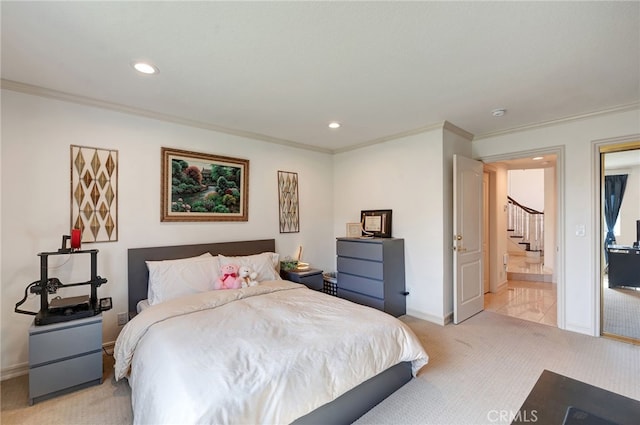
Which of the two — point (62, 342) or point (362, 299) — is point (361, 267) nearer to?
point (362, 299)

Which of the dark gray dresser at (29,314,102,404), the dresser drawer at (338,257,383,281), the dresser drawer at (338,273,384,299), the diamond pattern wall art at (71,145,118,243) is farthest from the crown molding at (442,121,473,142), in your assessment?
the dark gray dresser at (29,314,102,404)

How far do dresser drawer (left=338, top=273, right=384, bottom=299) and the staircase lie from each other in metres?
4.05

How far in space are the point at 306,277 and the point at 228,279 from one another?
1.12 metres

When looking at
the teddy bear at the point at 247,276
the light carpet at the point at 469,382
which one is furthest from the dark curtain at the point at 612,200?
the teddy bear at the point at 247,276

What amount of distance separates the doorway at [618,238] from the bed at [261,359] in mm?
2530

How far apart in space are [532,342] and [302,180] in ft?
11.2

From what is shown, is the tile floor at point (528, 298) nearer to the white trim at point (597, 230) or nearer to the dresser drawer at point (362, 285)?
the white trim at point (597, 230)

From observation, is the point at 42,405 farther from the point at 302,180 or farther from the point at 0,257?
the point at 302,180

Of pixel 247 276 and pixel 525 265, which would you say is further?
pixel 525 265

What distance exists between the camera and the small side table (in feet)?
12.3

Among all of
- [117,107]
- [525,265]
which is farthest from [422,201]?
[525,265]

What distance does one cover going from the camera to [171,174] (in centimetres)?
323

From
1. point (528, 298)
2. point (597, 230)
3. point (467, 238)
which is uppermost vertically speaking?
point (597, 230)

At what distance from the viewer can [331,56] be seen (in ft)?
6.63
